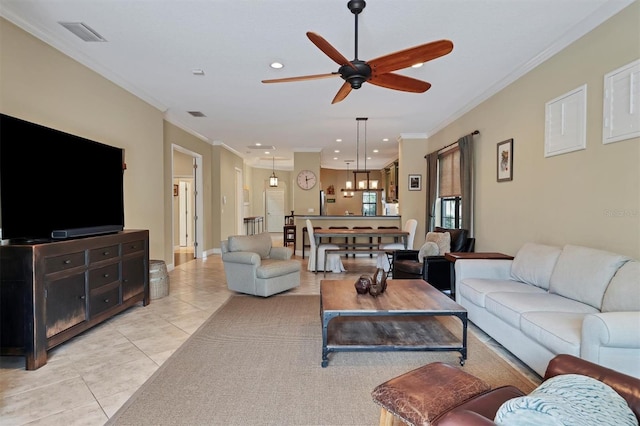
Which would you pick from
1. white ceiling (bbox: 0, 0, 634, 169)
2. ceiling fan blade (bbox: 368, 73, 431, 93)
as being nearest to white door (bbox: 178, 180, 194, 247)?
white ceiling (bbox: 0, 0, 634, 169)

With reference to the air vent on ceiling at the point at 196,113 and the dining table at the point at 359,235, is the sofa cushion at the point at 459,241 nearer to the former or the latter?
the dining table at the point at 359,235

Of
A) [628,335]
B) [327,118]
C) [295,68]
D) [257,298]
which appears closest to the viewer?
[628,335]

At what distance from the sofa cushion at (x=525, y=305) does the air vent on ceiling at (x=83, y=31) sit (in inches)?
169

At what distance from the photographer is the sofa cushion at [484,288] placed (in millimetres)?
3006

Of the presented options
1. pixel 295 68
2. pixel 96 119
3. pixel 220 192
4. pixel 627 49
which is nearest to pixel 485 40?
pixel 627 49

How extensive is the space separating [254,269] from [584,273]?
3415mm

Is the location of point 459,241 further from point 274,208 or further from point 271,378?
point 274,208

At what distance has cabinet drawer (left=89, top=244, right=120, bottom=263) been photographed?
3.08m

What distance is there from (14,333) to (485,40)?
4.67 m

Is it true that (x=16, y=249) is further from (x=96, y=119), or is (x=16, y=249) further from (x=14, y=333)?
(x=96, y=119)

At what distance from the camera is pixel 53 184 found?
2934 millimetres

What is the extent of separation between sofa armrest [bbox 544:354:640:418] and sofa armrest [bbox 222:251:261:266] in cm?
338

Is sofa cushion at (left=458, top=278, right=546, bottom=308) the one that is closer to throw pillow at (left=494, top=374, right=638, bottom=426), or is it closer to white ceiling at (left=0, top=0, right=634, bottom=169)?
throw pillow at (left=494, top=374, right=638, bottom=426)

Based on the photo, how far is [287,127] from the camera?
6598 mm
